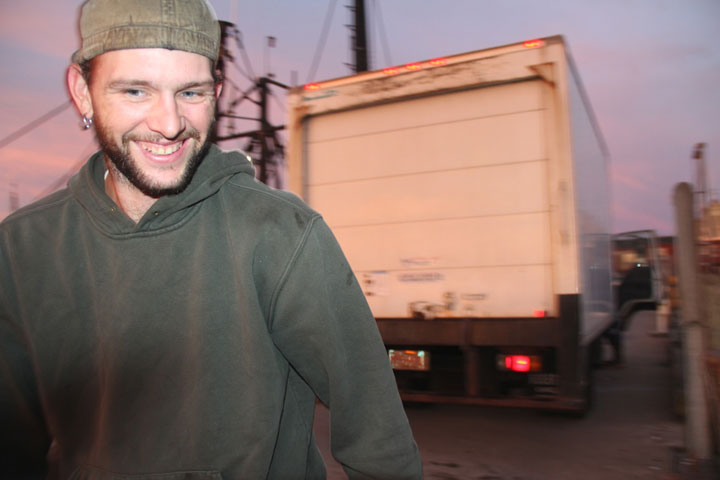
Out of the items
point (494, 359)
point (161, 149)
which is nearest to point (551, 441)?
point (494, 359)

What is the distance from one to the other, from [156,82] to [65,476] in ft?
2.89

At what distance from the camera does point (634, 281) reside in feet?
33.9

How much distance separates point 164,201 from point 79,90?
383 millimetres

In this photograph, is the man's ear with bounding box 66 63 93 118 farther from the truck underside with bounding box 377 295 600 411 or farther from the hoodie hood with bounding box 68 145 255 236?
the truck underside with bounding box 377 295 600 411

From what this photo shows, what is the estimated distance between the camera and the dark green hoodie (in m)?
1.21

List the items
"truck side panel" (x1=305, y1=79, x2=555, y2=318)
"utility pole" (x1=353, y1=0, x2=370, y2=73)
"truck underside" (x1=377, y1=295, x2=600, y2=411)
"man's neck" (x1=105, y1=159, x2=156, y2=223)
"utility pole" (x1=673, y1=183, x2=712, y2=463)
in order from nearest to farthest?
"man's neck" (x1=105, y1=159, x2=156, y2=223)
"utility pole" (x1=673, y1=183, x2=712, y2=463)
"truck underside" (x1=377, y1=295, x2=600, y2=411)
"truck side panel" (x1=305, y1=79, x2=555, y2=318)
"utility pole" (x1=353, y1=0, x2=370, y2=73)

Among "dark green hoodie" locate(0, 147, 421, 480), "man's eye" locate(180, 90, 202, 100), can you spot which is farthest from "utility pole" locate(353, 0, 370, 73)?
"dark green hoodie" locate(0, 147, 421, 480)

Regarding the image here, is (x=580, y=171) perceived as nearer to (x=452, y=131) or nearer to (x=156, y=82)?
(x=452, y=131)

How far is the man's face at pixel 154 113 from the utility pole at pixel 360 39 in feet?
46.4

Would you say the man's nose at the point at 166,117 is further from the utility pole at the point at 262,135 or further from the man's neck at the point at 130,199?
the utility pole at the point at 262,135

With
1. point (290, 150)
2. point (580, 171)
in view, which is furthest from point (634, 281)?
point (290, 150)

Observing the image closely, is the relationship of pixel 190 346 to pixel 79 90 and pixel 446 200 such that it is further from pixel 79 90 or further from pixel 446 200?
pixel 446 200

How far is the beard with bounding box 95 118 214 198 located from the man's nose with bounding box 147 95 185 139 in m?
0.04

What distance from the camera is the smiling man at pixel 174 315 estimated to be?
1221 millimetres
